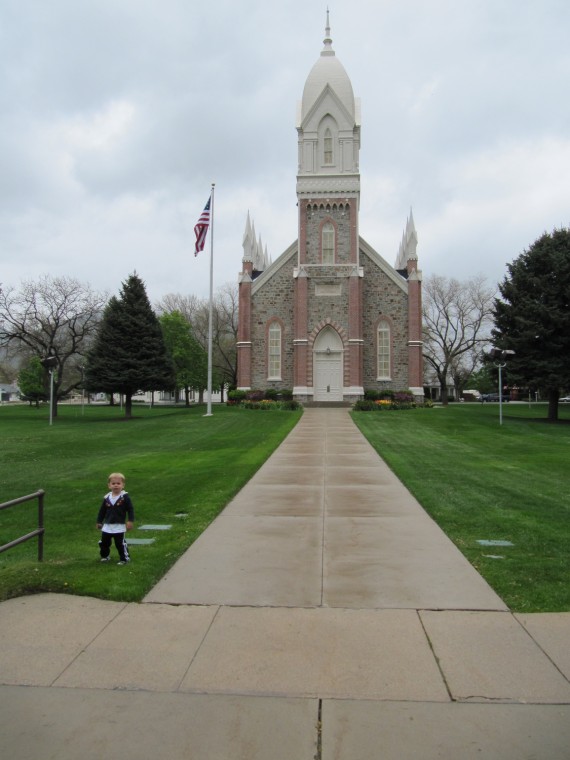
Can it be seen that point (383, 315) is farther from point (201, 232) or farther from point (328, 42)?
point (328, 42)

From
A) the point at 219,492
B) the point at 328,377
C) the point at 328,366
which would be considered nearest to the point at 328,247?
the point at 328,366

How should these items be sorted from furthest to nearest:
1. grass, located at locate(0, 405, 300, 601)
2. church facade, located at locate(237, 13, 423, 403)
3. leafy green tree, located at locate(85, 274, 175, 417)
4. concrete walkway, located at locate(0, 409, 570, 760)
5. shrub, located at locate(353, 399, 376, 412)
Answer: church facade, located at locate(237, 13, 423, 403), leafy green tree, located at locate(85, 274, 175, 417), shrub, located at locate(353, 399, 376, 412), grass, located at locate(0, 405, 300, 601), concrete walkway, located at locate(0, 409, 570, 760)

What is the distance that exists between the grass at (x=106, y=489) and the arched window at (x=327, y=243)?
17.1 meters

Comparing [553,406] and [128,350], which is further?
[128,350]

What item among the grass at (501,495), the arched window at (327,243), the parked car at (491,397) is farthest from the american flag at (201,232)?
the parked car at (491,397)

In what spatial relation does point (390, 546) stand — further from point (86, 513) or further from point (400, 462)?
point (400, 462)

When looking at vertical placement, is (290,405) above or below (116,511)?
above

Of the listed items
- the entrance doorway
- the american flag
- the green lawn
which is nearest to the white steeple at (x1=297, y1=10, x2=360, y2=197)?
the entrance doorway

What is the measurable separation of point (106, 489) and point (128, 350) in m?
26.3

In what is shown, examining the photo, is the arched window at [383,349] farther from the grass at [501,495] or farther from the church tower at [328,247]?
the grass at [501,495]

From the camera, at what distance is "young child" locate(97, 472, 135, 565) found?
654 centimetres

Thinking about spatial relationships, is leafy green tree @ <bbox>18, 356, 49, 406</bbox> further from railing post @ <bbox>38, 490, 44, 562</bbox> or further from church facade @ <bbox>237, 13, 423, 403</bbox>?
railing post @ <bbox>38, 490, 44, 562</bbox>

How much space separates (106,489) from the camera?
37.5 ft

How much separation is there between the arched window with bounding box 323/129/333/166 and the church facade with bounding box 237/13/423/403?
7 cm
